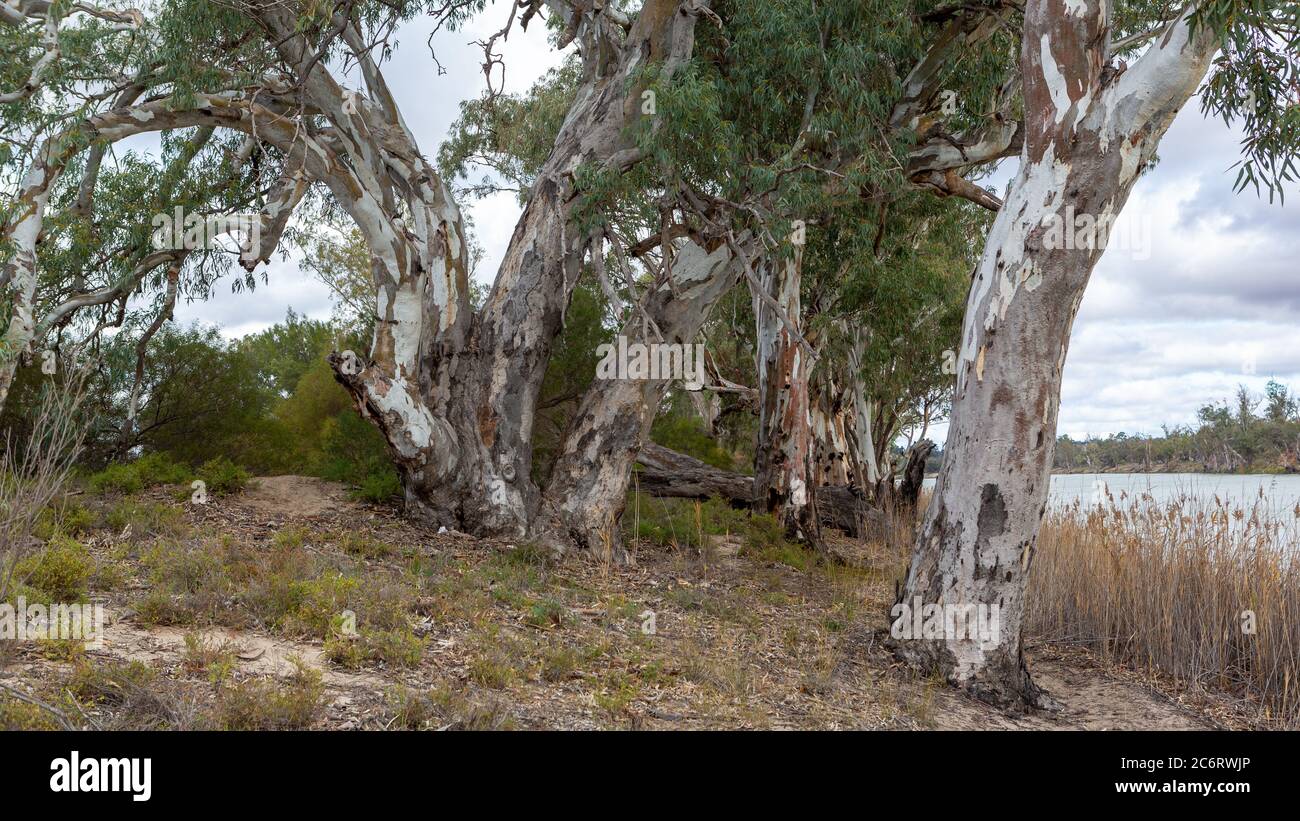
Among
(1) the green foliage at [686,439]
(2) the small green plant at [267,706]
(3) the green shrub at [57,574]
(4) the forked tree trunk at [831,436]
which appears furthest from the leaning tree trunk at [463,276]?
(4) the forked tree trunk at [831,436]

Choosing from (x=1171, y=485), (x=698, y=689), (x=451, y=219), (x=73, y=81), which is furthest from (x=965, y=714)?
(x=73, y=81)

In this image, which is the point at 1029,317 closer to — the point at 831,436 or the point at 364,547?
the point at 364,547

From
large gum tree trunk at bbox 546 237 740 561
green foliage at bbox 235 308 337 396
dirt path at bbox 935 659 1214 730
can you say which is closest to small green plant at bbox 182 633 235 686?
dirt path at bbox 935 659 1214 730

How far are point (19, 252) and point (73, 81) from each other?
7.45 feet

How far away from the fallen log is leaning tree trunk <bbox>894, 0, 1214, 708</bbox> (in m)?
6.51

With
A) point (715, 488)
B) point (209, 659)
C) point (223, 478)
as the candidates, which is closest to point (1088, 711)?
point (209, 659)

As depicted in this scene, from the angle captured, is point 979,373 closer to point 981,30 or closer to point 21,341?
point 981,30

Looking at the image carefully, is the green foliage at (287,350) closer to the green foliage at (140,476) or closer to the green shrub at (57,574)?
the green foliage at (140,476)

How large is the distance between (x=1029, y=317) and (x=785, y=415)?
5.91m

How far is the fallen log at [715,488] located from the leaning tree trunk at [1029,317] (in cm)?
651

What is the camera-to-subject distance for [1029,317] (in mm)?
5656

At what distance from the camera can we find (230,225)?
8430 mm

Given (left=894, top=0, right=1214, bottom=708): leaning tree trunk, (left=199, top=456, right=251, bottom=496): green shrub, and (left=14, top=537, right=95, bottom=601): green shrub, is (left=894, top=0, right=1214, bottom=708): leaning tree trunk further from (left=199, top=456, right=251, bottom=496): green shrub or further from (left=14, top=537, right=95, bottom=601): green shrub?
(left=199, top=456, right=251, bottom=496): green shrub

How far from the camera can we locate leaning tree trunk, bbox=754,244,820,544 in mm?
11383
